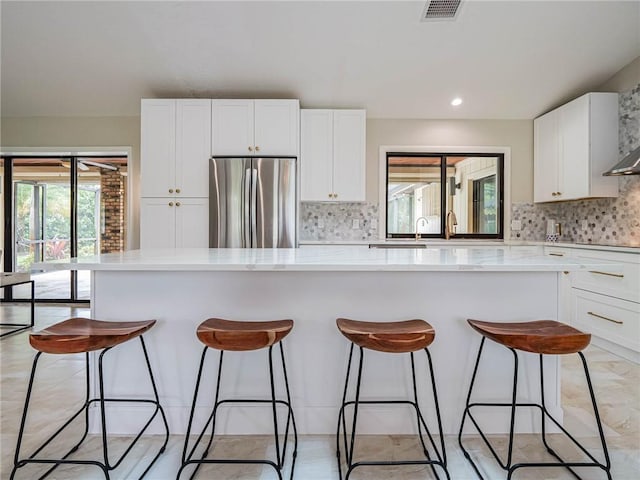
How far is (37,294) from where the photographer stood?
16.4ft

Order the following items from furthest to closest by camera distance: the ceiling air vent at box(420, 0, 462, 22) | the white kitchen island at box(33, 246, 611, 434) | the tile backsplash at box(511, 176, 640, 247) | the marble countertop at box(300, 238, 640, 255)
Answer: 1. the marble countertop at box(300, 238, 640, 255)
2. the tile backsplash at box(511, 176, 640, 247)
3. the ceiling air vent at box(420, 0, 462, 22)
4. the white kitchen island at box(33, 246, 611, 434)

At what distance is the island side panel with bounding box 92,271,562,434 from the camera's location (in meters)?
1.94

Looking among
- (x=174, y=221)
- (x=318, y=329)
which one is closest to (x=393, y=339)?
(x=318, y=329)

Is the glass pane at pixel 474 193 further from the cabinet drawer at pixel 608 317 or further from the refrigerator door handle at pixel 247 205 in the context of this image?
the refrigerator door handle at pixel 247 205

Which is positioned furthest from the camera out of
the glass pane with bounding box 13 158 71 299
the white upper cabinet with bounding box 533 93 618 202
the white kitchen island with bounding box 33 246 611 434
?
the glass pane with bounding box 13 158 71 299

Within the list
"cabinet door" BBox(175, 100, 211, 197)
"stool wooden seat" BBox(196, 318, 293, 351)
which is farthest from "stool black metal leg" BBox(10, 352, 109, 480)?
"cabinet door" BBox(175, 100, 211, 197)

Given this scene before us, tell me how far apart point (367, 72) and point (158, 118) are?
2165 mm

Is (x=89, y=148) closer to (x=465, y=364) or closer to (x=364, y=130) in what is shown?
(x=364, y=130)

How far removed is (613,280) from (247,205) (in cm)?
335

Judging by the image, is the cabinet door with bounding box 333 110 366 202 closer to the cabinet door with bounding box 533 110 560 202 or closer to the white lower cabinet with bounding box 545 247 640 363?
the cabinet door with bounding box 533 110 560 202

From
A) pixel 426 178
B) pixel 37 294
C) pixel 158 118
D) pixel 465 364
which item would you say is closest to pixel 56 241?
pixel 37 294

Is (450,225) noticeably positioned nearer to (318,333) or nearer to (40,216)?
(318,333)

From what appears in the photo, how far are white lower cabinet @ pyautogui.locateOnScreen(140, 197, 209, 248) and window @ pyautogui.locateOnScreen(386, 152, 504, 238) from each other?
2192 millimetres

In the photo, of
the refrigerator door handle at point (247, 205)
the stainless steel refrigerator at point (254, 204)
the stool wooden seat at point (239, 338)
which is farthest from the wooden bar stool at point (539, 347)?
the refrigerator door handle at point (247, 205)
